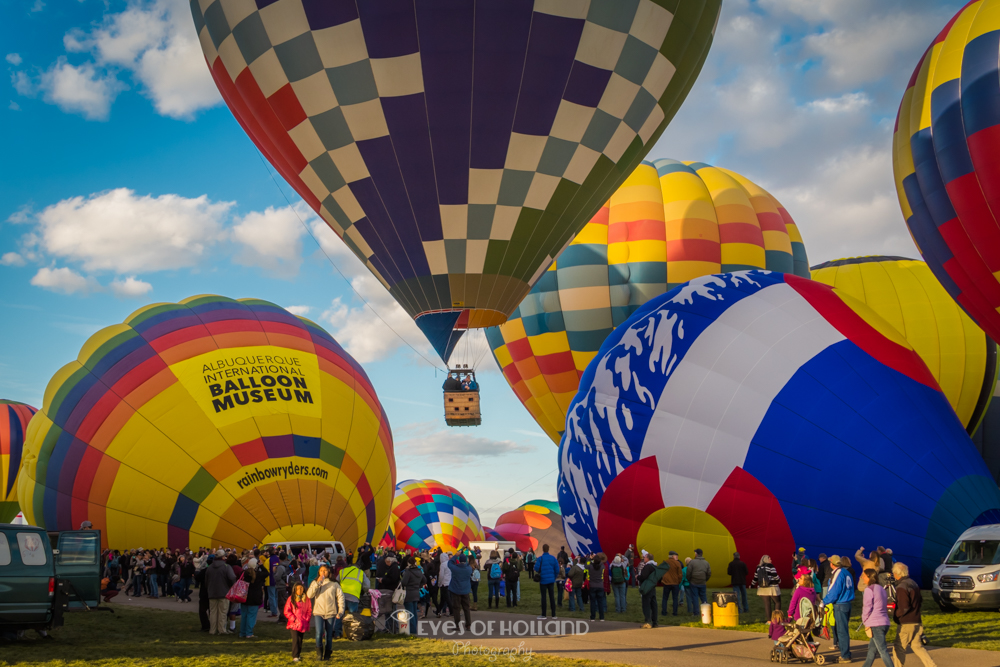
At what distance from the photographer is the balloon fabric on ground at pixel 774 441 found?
11.4m

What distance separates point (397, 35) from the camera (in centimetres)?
1224

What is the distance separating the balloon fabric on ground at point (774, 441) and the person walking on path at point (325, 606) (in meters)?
5.77

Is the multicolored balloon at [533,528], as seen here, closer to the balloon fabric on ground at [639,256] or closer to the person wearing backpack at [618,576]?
the balloon fabric on ground at [639,256]

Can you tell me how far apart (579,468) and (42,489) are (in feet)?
33.0

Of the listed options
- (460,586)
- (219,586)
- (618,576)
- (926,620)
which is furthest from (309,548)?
(926,620)

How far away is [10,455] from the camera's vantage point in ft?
87.3

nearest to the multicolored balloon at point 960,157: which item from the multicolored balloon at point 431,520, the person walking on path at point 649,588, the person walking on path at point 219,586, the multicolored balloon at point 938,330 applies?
the multicolored balloon at point 938,330

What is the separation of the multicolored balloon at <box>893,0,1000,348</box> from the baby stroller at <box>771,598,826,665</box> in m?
9.56

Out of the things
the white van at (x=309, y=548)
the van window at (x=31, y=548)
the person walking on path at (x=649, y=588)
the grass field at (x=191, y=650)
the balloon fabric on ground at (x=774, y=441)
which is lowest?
the grass field at (x=191, y=650)

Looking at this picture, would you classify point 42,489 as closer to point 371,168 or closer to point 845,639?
point 371,168

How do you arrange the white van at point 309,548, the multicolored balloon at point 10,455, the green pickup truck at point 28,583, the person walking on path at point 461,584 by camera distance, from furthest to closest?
the multicolored balloon at point 10,455, the white van at point 309,548, the person walking on path at point 461,584, the green pickup truck at point 28,583

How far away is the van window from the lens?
8.34 metres

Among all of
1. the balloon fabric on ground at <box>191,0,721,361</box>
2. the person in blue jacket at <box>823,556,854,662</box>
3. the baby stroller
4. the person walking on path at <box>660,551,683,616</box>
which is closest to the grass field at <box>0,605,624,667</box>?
→ the baby stroller

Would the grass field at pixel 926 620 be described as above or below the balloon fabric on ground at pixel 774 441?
below
